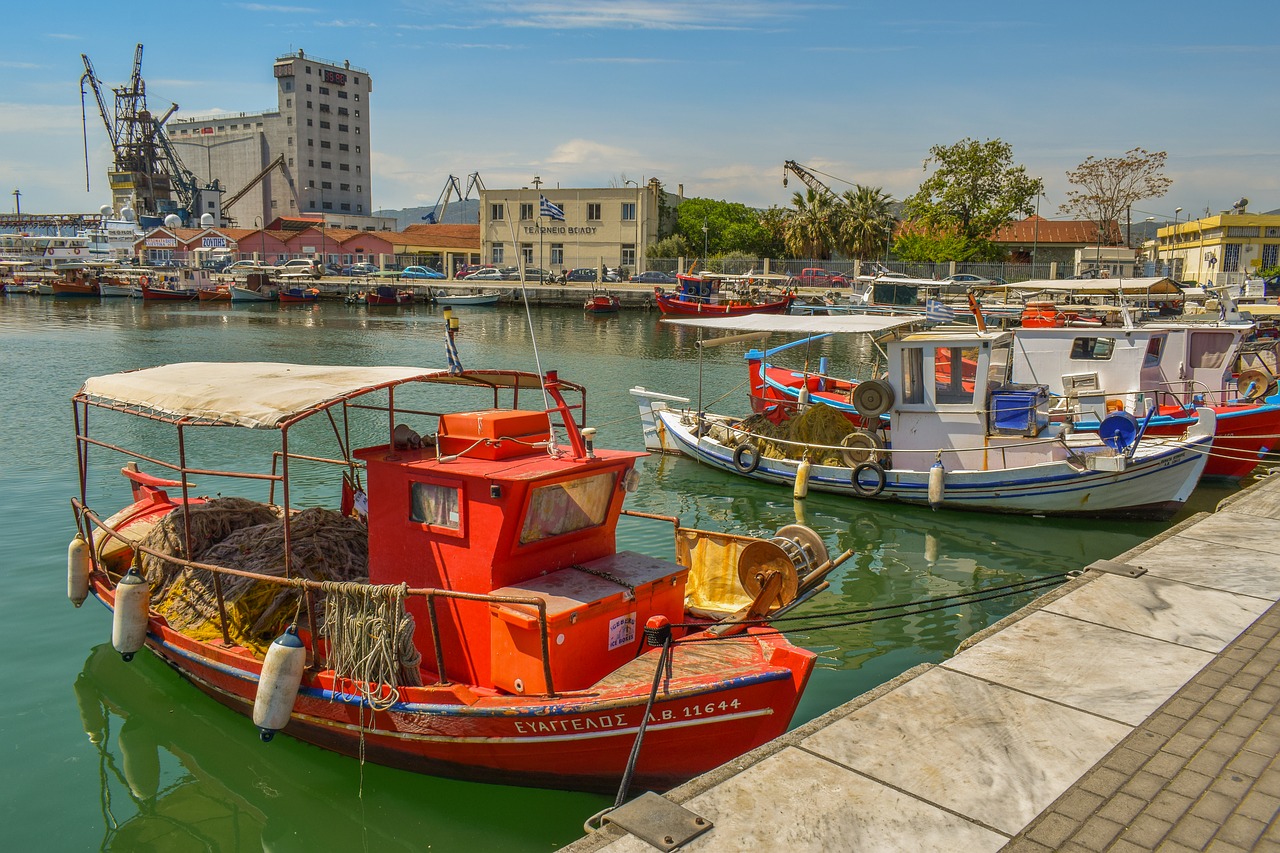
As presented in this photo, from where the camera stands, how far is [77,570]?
10.8 m

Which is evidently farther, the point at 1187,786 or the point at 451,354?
the point at 451,354

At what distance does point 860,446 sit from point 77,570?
43.5 ft

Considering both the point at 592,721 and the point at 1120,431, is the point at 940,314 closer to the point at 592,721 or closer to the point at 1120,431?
the point at 1120,431

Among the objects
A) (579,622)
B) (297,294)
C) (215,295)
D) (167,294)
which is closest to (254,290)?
(215,295)

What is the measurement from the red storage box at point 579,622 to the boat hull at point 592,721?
0.21 metres

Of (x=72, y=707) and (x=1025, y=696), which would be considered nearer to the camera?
(x=1025, y=696)

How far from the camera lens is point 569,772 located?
7.66m

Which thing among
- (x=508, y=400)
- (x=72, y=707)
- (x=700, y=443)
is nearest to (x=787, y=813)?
(x=72, y=707)

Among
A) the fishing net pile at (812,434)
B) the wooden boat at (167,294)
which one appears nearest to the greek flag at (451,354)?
the fishing net pile at (812,434)

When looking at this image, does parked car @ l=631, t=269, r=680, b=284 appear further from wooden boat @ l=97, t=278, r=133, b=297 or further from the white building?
the white building

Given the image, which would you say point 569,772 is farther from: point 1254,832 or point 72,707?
point 72,707

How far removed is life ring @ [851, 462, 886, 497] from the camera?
17.5 meters

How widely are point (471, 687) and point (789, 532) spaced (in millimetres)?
A: 4682

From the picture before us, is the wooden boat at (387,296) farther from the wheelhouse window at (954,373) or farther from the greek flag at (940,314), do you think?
the wheelhouse window at (954,373)
